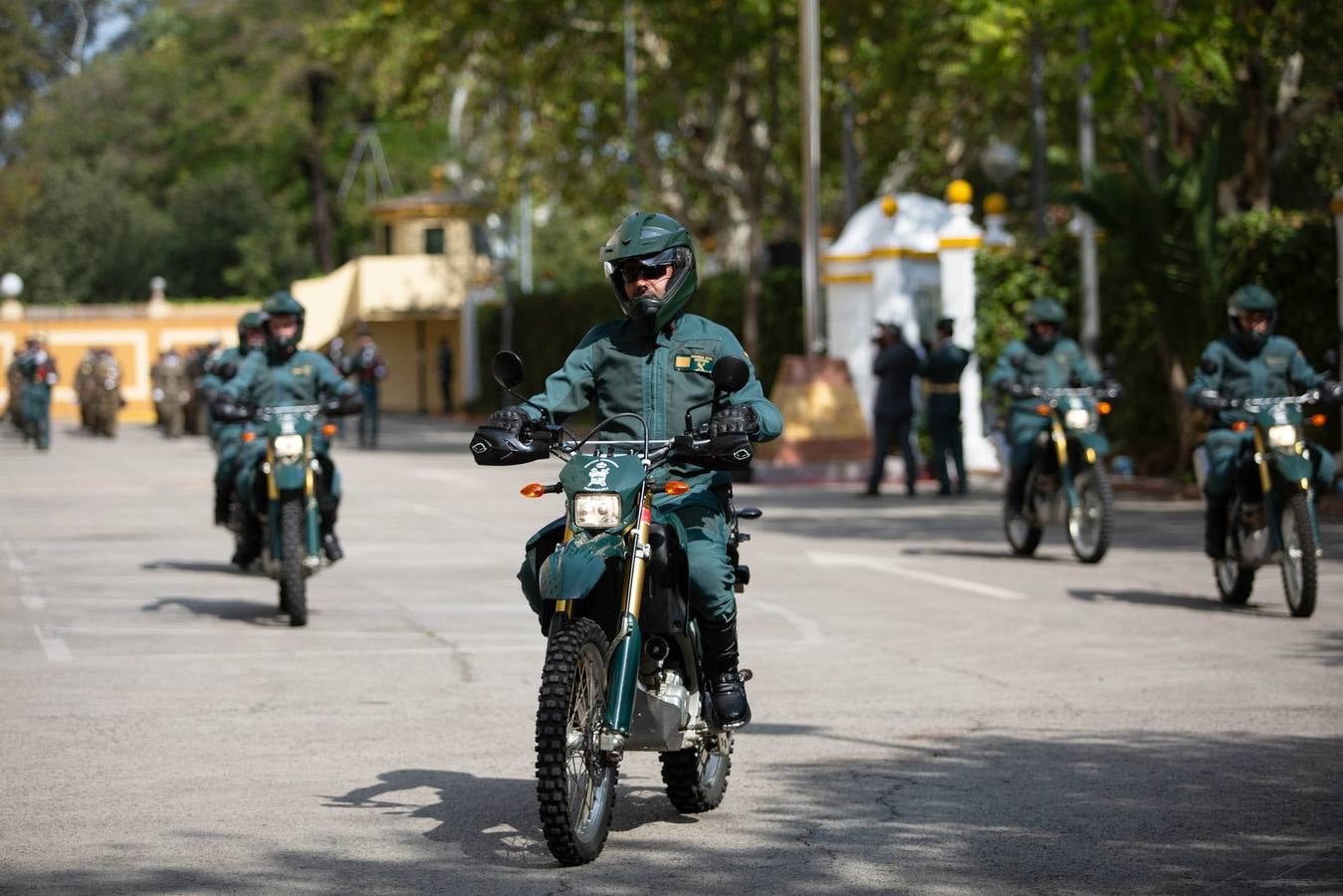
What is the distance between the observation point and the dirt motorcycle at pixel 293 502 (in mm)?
13258

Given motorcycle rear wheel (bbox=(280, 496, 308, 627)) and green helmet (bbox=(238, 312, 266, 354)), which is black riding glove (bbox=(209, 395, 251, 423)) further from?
green helmet (bbox=(238, 312, 266, 354))

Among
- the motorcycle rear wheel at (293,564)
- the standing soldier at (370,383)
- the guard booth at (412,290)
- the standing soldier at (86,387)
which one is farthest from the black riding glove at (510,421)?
the guard booth at (412,290)

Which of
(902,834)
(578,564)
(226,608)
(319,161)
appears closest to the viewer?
(578,564)

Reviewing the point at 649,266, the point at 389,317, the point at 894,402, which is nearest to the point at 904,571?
the point at 894,402

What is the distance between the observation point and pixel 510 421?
6.80 metres

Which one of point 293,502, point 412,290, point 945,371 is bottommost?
point 293,502

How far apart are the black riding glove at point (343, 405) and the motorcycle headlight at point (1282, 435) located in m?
5.29

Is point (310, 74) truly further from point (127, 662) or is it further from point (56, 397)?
point (127, 662)

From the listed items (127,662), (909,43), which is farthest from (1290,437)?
(909,43)

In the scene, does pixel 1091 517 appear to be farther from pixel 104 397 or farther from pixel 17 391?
pixel 104 397

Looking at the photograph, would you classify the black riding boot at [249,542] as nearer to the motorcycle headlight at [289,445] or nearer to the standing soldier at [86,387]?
the motorcycle headlight at [289,445]

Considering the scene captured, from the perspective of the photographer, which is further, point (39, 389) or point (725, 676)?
point (39, 389)

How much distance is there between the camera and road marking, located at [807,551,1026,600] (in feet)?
48.9

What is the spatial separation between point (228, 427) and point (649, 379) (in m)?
10.4
